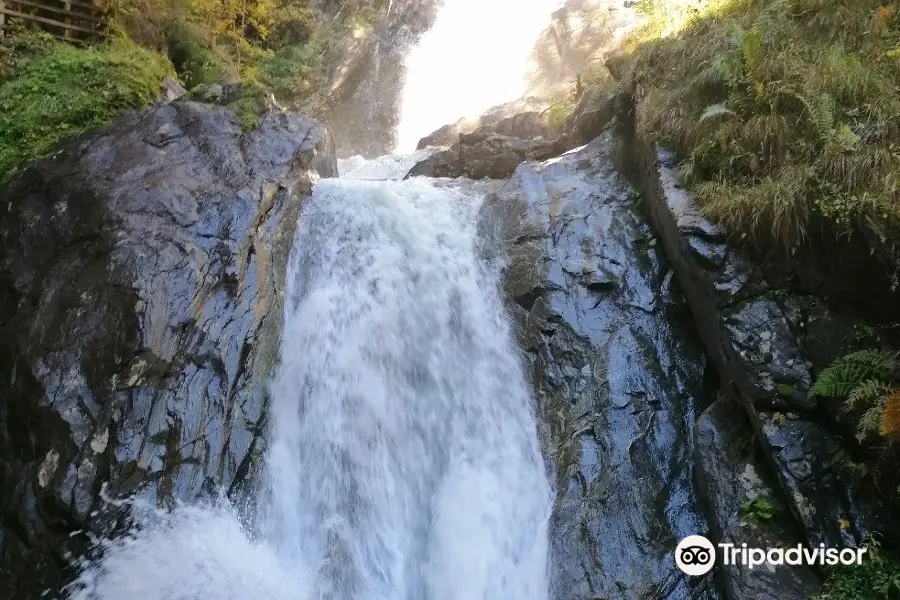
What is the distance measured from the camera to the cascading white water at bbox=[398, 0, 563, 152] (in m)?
19.5

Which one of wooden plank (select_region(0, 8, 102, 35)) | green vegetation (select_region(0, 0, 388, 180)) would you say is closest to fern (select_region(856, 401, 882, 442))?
green vegetation (select_region(0, 0, 388, 180))

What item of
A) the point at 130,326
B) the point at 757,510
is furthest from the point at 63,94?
the point at 757,510

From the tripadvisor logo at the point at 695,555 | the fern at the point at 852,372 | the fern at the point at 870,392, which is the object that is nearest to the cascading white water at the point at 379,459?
the tripadvisor logo at the point at 695,555

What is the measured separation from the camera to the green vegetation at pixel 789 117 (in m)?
5.03

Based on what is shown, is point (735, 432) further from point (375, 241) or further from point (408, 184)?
point (408, 184)

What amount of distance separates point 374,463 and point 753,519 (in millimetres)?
3655

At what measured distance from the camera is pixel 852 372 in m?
4.51

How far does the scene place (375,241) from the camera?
332 inches

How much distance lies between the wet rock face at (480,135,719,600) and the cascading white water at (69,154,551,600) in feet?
1.10

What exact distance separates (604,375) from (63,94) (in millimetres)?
9151

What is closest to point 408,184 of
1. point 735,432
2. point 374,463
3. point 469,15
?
point 374,463

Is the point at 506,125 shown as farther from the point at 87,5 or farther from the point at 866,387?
the point at 866,387

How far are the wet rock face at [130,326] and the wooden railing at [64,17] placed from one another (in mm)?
4236

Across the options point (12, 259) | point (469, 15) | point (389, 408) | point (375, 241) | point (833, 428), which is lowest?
point (833, 428)
